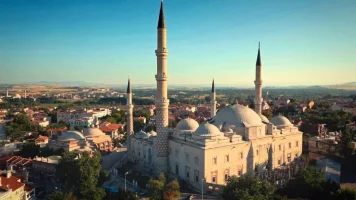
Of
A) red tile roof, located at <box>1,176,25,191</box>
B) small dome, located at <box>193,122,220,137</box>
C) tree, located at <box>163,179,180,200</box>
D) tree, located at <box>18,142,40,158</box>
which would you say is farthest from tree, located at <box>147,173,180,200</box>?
tree, located at <box>18,142,40,158</box>

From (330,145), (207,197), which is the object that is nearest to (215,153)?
(207,197)

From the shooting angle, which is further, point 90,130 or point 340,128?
point 340,128

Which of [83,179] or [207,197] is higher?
[83,179]

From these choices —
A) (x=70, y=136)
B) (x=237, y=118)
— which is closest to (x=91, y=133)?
(x=70, y=136)

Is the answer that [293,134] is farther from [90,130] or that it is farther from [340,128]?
[90,130]

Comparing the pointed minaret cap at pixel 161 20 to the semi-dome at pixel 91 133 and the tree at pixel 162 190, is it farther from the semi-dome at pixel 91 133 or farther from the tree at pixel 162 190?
the semi-dome at pixel 91 133

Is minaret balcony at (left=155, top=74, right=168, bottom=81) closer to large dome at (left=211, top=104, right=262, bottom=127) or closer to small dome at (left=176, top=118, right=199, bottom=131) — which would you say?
small dome at (left=176, top=118, right=199, bottom=131)

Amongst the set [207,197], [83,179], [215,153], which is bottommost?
[207,197]

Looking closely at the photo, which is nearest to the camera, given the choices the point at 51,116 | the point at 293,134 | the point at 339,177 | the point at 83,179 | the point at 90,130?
the point at 83,179
